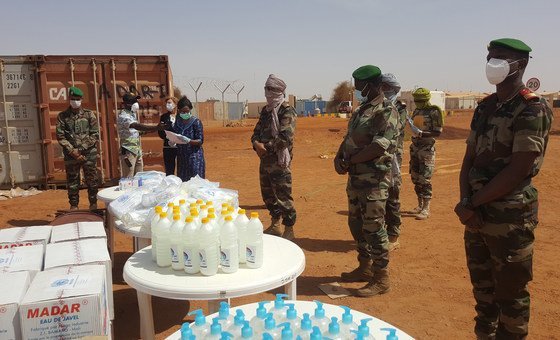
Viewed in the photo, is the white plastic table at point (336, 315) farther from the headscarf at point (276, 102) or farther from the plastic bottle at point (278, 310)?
the headscarf at point (276, 102)

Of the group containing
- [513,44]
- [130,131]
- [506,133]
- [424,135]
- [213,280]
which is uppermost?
[513,44]

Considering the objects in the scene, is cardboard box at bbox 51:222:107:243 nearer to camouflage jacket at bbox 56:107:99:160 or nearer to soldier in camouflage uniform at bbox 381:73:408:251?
soldier in camouflage uniform at bbox 381:73:408:251

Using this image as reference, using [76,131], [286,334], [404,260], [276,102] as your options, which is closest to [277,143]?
[276,102]

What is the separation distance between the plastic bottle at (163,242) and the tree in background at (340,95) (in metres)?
42.0

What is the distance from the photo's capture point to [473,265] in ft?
9.40

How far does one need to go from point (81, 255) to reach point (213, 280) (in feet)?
2.69

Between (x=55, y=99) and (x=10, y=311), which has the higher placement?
(x=55, y=99)

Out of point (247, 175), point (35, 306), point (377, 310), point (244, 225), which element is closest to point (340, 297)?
point (377, 310)

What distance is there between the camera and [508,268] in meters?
2.60

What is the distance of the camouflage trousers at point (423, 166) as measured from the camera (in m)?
6.81

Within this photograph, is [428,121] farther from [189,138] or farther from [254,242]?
[254,242]

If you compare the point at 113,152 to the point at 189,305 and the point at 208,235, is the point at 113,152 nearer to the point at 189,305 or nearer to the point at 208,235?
the point at 189,305

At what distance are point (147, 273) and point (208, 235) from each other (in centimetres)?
45

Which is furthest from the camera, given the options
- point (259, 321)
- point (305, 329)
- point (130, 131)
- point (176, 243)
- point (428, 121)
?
point (130, 131)
